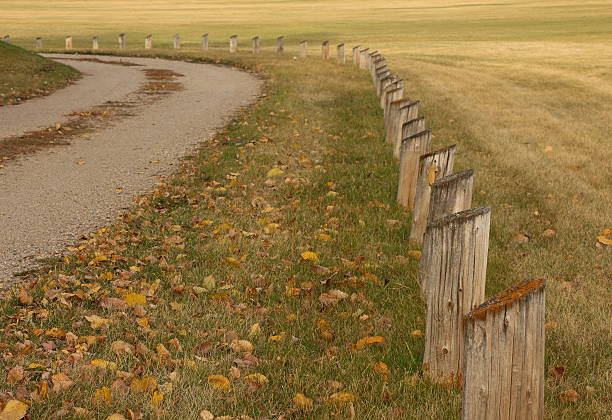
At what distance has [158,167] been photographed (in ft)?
33.1

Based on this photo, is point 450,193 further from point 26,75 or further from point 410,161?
point 26,75

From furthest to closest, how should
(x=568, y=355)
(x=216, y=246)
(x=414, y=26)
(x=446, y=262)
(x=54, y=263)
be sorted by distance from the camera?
(x=414, y=26)
(x=216, y=246)
(x=54, y=263)
(x=568, y=355)
(x=446, y=262)

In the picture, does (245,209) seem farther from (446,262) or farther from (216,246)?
(446,262)

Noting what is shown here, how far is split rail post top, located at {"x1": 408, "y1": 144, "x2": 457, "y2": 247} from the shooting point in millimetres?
6746

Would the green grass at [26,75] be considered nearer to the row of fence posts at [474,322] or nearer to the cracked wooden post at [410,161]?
the cracked wooden post at [410,161]

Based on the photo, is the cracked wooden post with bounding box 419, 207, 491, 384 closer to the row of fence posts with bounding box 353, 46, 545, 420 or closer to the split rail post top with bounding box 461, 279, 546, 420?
the row of fence posts with bounding box 353, 46, 545, 420

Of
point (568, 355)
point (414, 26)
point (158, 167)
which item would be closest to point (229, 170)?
point (158, 167)

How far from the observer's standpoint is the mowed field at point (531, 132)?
16.6 ft

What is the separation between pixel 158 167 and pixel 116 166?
58cm

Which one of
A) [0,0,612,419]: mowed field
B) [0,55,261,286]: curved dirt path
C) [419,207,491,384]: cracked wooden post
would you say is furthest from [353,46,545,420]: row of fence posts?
[0,55,261,286]: curved dirt path

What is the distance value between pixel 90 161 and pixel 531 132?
26.6 ft

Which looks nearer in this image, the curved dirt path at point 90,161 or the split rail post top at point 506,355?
the split rail post top at point 506,355

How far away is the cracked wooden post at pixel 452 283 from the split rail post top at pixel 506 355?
2.44ft

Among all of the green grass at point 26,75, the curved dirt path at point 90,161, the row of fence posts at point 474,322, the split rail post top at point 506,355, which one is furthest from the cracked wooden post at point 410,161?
the green grass at point 26,75
